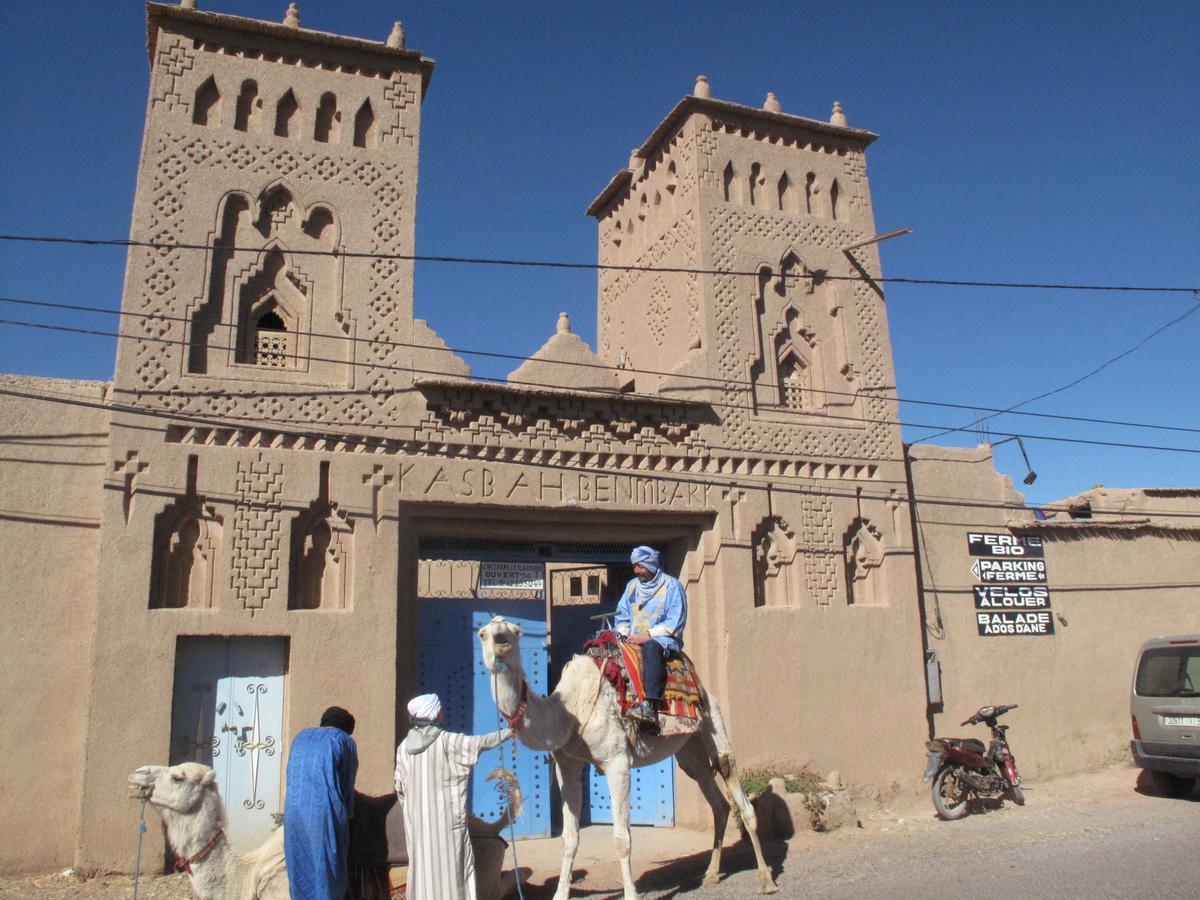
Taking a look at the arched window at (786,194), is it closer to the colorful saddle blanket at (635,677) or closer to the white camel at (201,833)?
the colorful saddle blanket at (635,677)

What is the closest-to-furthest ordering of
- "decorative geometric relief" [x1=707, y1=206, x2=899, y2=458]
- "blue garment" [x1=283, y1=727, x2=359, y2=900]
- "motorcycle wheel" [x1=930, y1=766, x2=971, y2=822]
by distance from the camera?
"blue garment" [x1=283, y1=727, x2=359, y2=900]
"motorcycle wheel" [x1=930, y1=766, x2=971, y2=822]
"decorative geometric relief" [x1=707, y1=206, x2=899, y2=458]

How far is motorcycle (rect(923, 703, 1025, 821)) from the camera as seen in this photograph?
34.2ft

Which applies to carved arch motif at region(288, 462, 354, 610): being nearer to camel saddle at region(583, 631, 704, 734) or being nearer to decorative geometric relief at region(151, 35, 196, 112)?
camel saddle at region(583, 631, 704, 734)

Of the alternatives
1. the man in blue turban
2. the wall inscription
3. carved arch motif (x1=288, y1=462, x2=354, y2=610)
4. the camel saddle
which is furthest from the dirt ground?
the wall inscription

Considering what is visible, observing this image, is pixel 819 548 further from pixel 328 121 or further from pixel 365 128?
pixel 328 121

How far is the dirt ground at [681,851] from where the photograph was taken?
786 centimetres

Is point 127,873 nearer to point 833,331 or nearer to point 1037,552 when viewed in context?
point 833,331

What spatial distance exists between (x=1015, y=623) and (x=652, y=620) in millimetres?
7057

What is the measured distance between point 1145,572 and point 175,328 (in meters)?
13.5

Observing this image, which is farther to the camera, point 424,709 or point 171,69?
point 171,69

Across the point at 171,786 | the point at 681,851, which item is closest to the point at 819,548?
the point at 681,851

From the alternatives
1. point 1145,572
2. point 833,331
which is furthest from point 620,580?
point 1145,572

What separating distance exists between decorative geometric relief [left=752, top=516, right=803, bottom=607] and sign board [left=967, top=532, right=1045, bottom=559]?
117 inches

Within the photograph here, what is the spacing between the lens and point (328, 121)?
10.9 m
